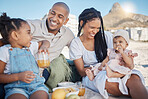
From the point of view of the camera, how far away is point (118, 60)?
8.39ft

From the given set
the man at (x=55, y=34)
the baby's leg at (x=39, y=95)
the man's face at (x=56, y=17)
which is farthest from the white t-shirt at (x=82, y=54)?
the baby's leg at (x=39, y=95)

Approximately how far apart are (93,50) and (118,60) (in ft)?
2.33

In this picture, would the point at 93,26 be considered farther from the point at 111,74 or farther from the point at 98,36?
the point at 111,74

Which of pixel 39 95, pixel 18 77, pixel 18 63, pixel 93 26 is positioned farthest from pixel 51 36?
pixel 39 95

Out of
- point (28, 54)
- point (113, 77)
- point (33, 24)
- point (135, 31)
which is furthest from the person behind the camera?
point (135, 31)

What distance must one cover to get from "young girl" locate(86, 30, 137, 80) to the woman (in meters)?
0.10

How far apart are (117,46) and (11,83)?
67.6 inches

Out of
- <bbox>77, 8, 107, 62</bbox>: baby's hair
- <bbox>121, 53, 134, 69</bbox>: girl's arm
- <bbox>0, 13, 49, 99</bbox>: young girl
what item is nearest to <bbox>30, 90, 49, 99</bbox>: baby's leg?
<bbox>0, 13, 49, 99</bbox>: young girl

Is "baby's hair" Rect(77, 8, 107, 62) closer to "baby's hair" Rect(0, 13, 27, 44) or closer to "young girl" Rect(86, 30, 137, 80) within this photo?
"young girl" Rect(86, 30, 137, 80)

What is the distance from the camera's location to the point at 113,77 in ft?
7.97

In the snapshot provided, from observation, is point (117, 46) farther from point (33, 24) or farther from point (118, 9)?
point (118, 9)

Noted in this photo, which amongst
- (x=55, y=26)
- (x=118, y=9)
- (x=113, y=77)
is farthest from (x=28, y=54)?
(x=118, y=9)

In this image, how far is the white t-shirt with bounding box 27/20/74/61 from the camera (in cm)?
309

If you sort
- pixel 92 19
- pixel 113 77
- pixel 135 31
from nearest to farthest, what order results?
pixel 113 77 < pixel 92 19 < pixel 135 31
